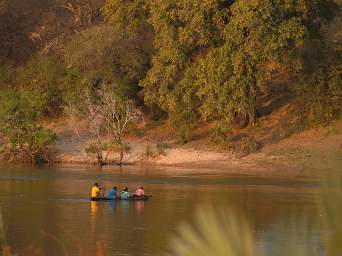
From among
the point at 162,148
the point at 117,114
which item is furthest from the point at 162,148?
the point at 117,114

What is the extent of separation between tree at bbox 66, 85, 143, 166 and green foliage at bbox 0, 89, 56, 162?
179cm

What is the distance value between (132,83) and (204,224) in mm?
42592

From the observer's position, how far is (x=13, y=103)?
41750 mm

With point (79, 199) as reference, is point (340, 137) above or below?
above

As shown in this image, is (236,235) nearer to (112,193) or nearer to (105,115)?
(112,193)

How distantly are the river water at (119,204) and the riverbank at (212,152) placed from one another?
2.17 m

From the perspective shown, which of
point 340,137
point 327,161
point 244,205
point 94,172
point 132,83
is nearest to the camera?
point 327,161

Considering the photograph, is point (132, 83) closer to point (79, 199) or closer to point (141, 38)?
point (141, 38)

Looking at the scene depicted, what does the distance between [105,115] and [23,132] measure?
12.9 ft

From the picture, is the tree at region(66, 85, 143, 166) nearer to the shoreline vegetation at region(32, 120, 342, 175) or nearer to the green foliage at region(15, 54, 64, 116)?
the shoreline vegetation at region(32, 120, 342, 175)

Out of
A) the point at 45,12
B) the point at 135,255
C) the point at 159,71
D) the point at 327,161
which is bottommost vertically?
the point at 135,255

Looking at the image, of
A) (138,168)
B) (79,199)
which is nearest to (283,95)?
(138,168)

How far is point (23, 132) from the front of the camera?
134 ft

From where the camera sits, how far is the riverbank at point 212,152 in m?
38.4
